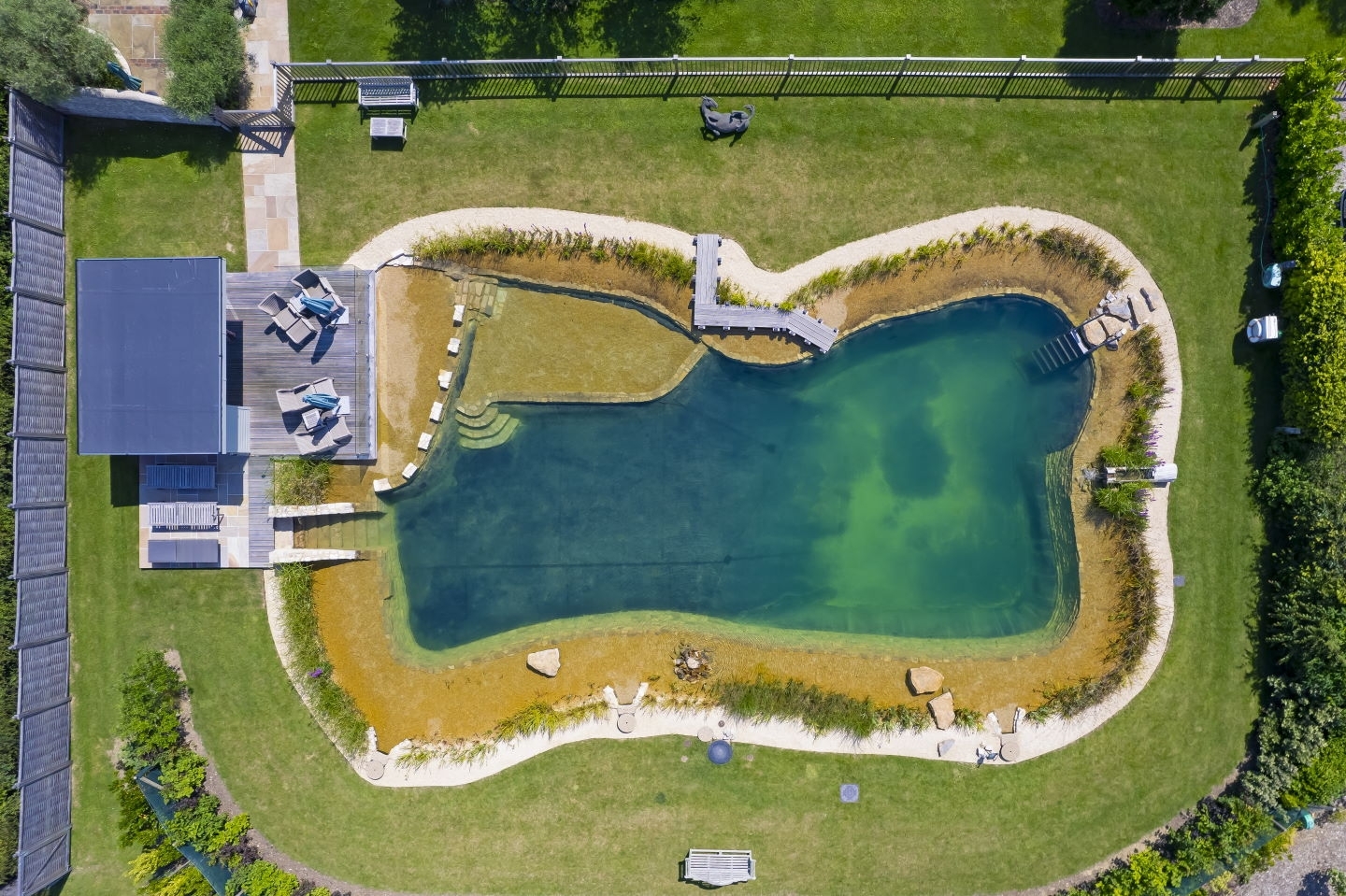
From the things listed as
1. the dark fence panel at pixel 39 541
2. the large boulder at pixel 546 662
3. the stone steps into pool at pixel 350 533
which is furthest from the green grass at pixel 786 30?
the large boulder at pixel 546 662

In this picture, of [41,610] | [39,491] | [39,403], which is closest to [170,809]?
[41,610]

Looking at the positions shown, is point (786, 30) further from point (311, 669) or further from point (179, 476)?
point (311, 669)

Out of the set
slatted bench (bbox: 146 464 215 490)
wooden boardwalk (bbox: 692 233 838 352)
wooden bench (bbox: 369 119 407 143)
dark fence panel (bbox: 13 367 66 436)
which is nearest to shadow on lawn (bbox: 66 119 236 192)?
wooden bench (bbox: 369 119 407 143)

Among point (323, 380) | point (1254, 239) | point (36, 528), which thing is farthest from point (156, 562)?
point (1254, 239)

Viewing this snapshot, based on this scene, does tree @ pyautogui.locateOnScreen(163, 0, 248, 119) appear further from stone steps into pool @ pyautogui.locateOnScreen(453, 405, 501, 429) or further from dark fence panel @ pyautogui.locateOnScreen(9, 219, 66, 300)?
stone steps into pool @ pyautogui.locateOnScreen(453, 405, 501, 429)

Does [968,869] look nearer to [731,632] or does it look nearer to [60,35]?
[731,632]

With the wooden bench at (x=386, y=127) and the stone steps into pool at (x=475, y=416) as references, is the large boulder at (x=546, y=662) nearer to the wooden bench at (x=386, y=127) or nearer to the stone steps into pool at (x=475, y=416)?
the stone steps into pool at (x=475, y=416)
